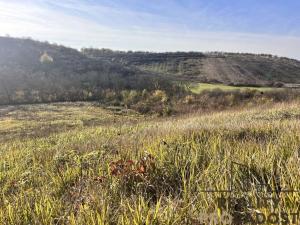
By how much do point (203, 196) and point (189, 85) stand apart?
5830 cm

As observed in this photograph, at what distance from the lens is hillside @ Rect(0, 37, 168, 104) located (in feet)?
171

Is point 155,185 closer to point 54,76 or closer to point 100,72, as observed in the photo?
point 54,76

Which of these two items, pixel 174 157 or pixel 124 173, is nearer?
pixel 124 173

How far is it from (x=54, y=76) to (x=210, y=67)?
38.7 meters

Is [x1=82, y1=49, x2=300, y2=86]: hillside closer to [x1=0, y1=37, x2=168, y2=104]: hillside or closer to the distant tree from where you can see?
[x1=0, y1=37, x2=168, y2=104]: hillside

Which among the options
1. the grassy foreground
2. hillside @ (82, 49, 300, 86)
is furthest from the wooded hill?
the grassy foreground

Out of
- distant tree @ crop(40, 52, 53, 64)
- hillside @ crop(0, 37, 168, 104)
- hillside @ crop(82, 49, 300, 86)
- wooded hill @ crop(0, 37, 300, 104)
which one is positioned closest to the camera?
hillside @ crop(0, 37, 168, 104)

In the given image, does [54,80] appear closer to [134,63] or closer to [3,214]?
[134,63]

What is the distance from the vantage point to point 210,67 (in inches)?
3501

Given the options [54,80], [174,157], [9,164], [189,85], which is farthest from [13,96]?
[174,157]

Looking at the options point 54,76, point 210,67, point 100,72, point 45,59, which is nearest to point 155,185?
point 54,76

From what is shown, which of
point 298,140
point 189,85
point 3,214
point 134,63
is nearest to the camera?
point 3,214

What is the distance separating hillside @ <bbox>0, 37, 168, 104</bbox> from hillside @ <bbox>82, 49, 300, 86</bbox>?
1131cm

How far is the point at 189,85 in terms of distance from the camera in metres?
61.6
